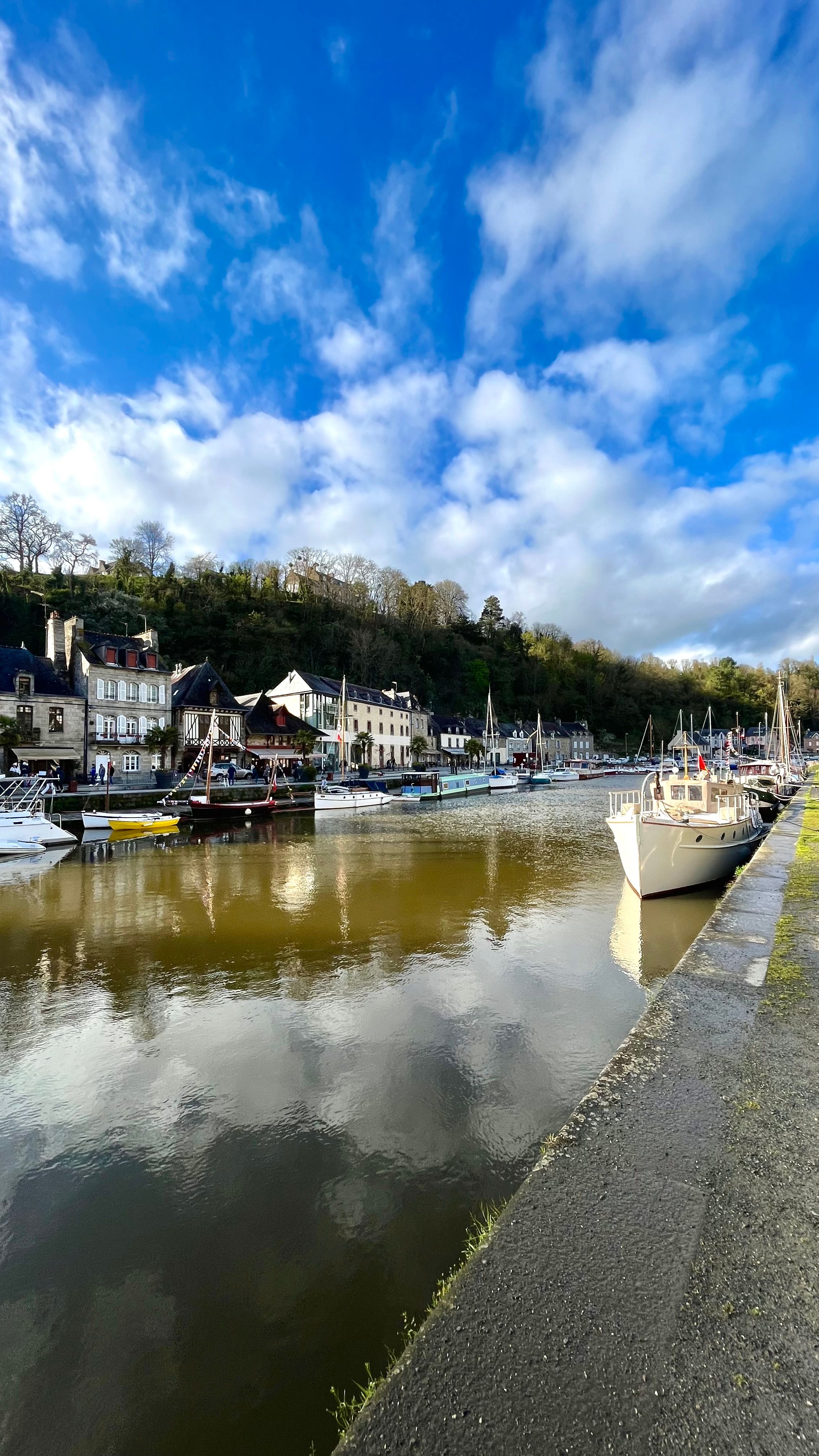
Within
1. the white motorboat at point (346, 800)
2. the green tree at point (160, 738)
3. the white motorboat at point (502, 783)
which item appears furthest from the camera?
the white motorboat at point (502, 783)

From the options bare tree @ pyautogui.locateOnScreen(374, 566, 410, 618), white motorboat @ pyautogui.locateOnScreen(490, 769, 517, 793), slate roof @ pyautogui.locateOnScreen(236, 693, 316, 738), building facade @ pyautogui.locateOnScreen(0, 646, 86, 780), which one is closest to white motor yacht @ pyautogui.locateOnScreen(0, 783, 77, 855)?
building facade @ pyautogui.locateOnScreen(0, 646, 86, 780)

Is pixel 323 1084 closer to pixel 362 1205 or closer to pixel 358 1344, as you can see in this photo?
pixel 362 1205

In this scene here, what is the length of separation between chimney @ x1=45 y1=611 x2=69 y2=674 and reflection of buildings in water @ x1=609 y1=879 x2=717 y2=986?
32039mm

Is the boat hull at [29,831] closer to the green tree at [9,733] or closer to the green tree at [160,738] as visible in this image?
the green tree at [9,733]

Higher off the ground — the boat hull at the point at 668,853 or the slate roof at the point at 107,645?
the slate roof at the point at 107,645

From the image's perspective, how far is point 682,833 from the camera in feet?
46.1

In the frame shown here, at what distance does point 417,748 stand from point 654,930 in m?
59.0

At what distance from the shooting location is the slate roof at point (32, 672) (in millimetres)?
30906

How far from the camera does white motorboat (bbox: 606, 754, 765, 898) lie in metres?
13.6

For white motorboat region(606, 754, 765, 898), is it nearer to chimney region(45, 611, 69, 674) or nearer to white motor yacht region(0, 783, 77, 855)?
white motor yacht region(0, 783, 77, 855)

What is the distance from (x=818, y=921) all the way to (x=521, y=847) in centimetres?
1398

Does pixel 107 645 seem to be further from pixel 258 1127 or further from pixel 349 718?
pixel 258 1127

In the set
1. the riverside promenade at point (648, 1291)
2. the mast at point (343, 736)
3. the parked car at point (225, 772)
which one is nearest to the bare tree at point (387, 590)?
the mast at point (343, 736)

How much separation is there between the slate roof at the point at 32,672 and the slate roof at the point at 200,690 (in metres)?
6.96
